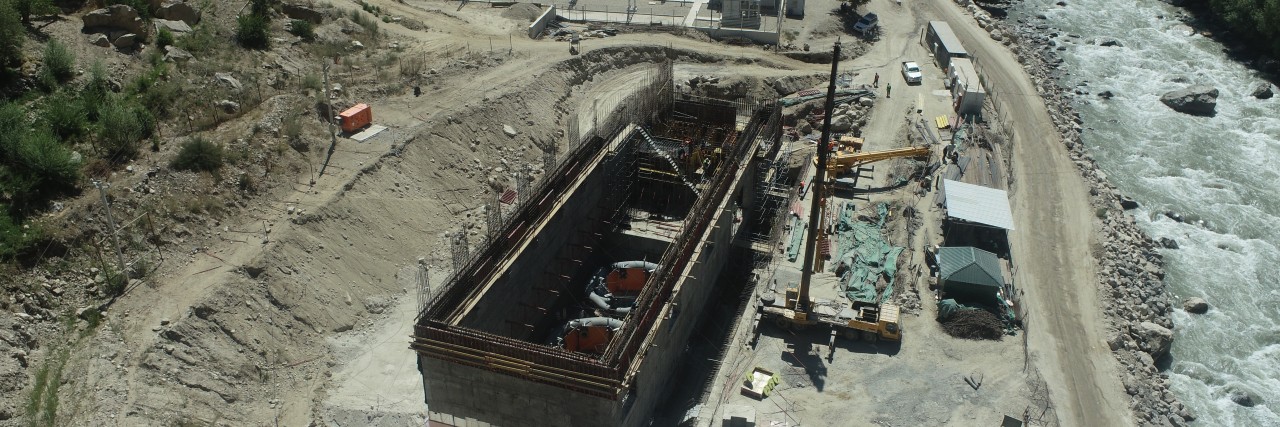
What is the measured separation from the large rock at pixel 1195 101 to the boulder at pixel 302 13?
160 ft

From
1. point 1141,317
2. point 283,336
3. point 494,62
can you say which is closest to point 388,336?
point 283,336

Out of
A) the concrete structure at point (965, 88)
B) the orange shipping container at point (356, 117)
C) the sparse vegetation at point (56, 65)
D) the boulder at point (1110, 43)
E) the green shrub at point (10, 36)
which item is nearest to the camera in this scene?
the green shrub at point (10, 36)

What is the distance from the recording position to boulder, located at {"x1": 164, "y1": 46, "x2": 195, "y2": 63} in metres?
43.8

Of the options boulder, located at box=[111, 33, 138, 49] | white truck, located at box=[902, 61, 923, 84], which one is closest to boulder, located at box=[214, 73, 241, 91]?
boulder, located at box=[111, 33, 138, 49]

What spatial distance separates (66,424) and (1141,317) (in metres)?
36.5

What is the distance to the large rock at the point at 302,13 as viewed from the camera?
52891 millimetres

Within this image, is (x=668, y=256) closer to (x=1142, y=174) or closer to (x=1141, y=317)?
(x=1141, y=317)

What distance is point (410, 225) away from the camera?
39.8m

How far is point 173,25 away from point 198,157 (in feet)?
43.2

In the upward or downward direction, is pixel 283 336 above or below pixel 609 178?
below

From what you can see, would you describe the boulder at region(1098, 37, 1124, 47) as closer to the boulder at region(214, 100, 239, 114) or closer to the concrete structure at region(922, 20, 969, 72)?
the concrete structure at region(922, 20, 969, 72)

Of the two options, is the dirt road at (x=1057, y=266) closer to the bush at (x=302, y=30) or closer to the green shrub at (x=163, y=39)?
the bush at (x=302, y=30)

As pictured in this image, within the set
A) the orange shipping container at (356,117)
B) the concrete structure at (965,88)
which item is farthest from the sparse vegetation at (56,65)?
the concrete structure at (965,88)

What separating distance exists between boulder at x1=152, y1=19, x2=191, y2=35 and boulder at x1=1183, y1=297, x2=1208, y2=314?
1827 inches
